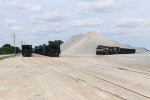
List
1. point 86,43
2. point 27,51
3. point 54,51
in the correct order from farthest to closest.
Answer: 1. point 86,43
2. point 27,51
3. point 54,51

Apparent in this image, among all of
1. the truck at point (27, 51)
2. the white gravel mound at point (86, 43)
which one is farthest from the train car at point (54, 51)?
the white gravel mound at point (86, 43)

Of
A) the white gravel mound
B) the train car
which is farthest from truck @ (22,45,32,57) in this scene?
the white gravel mound

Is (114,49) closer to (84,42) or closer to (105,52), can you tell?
(105,52)

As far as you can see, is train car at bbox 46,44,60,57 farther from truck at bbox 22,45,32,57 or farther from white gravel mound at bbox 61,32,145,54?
white gravel mound at bbox 61,32,145,54

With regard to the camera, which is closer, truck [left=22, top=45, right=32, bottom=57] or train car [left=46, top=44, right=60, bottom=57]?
train car [left=46, top=44, right=60, bottom=57]

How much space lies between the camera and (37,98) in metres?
16.0

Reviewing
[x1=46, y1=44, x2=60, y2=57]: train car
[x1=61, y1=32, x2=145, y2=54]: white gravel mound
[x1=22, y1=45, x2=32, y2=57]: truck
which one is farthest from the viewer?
[x1=61, y1=32, x2=145, y2=54]: white gravel mound

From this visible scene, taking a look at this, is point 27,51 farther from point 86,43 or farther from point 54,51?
point 86,43

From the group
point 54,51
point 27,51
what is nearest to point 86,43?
point 27,51

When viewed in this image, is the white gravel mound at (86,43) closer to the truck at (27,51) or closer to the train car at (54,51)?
the truck at (27,51)

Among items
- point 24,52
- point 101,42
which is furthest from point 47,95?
point 101,42

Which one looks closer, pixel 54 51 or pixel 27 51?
pixel 54 51

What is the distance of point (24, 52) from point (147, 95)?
268 ft

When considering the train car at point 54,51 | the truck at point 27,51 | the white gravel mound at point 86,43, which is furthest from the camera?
the white gravel mound at point 86,43
